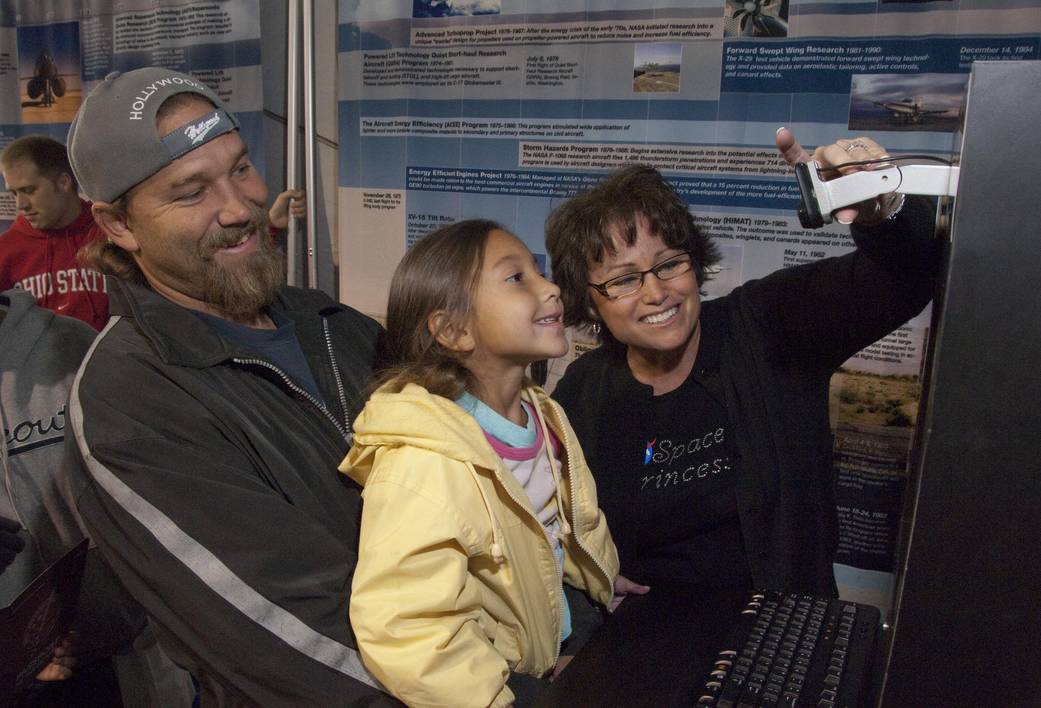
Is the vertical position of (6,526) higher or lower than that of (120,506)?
lower

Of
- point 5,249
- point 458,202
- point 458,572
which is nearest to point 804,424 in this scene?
point 458,572

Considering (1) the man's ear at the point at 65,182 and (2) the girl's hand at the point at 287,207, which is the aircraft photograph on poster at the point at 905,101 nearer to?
(2) the girl's hand at the point at 287,207

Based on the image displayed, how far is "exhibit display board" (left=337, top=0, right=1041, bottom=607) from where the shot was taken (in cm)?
193

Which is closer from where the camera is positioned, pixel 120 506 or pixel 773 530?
pixel 120 506

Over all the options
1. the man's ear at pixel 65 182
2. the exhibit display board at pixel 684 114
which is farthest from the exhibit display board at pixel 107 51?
the exhibit display board at pixel 684 114

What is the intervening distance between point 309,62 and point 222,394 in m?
1.87

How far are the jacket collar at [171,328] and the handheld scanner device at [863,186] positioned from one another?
876mm

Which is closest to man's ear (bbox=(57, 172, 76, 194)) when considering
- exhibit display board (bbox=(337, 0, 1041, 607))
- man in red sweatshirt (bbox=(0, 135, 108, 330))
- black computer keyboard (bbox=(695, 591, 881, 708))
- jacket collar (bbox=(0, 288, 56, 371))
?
man in red sweatshirt (bbox=(0, 135, 108, 330))

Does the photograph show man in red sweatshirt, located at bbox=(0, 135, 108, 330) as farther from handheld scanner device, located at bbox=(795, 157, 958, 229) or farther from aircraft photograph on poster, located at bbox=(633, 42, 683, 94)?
handheld scanner device, located at bbox=(795, 157, 958, 229)

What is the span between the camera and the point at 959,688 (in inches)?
21.7

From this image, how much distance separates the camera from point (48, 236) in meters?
3.17

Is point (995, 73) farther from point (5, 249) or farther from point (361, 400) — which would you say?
point (5, 249)

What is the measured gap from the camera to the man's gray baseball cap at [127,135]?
1312mm

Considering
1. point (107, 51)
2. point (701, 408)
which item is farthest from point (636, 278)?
point (107, 51)
